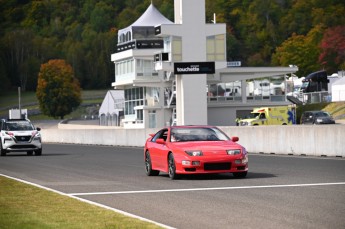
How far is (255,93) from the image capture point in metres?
106

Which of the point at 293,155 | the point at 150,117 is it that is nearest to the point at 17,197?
the point at 293,155

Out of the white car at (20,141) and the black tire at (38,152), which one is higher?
the white car at (20,141)

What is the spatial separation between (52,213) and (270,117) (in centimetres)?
6893

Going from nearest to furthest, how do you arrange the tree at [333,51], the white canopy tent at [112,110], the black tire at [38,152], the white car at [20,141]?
the white car at [20,141], the black tire at [38,152], the white canopy tent at [112,110], the tree at [333,51]

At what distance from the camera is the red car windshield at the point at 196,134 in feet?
78.2

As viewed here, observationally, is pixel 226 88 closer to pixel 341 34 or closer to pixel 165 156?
pixel 341 34

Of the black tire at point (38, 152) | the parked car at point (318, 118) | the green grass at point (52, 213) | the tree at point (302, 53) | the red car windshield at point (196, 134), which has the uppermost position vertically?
the tree at point (302, 53)

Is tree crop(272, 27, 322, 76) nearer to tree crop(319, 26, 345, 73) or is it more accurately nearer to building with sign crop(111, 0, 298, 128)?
tree crop(319, 26, 345, 73)

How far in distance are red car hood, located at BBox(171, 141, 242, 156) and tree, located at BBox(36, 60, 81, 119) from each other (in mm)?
144790

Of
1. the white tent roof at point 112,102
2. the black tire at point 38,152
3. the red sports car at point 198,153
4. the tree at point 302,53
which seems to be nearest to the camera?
the red sports car at point 198,153

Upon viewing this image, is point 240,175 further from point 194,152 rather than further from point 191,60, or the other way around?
point 191,60

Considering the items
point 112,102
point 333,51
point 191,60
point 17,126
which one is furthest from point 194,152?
point 333,51

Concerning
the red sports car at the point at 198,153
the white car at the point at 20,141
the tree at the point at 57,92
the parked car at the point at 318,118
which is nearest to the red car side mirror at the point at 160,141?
the red sports car at the point at 198,153

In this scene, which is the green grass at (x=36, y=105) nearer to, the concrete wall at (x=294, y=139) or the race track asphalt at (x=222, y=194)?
the concrete wall at (x=294, y=139)
